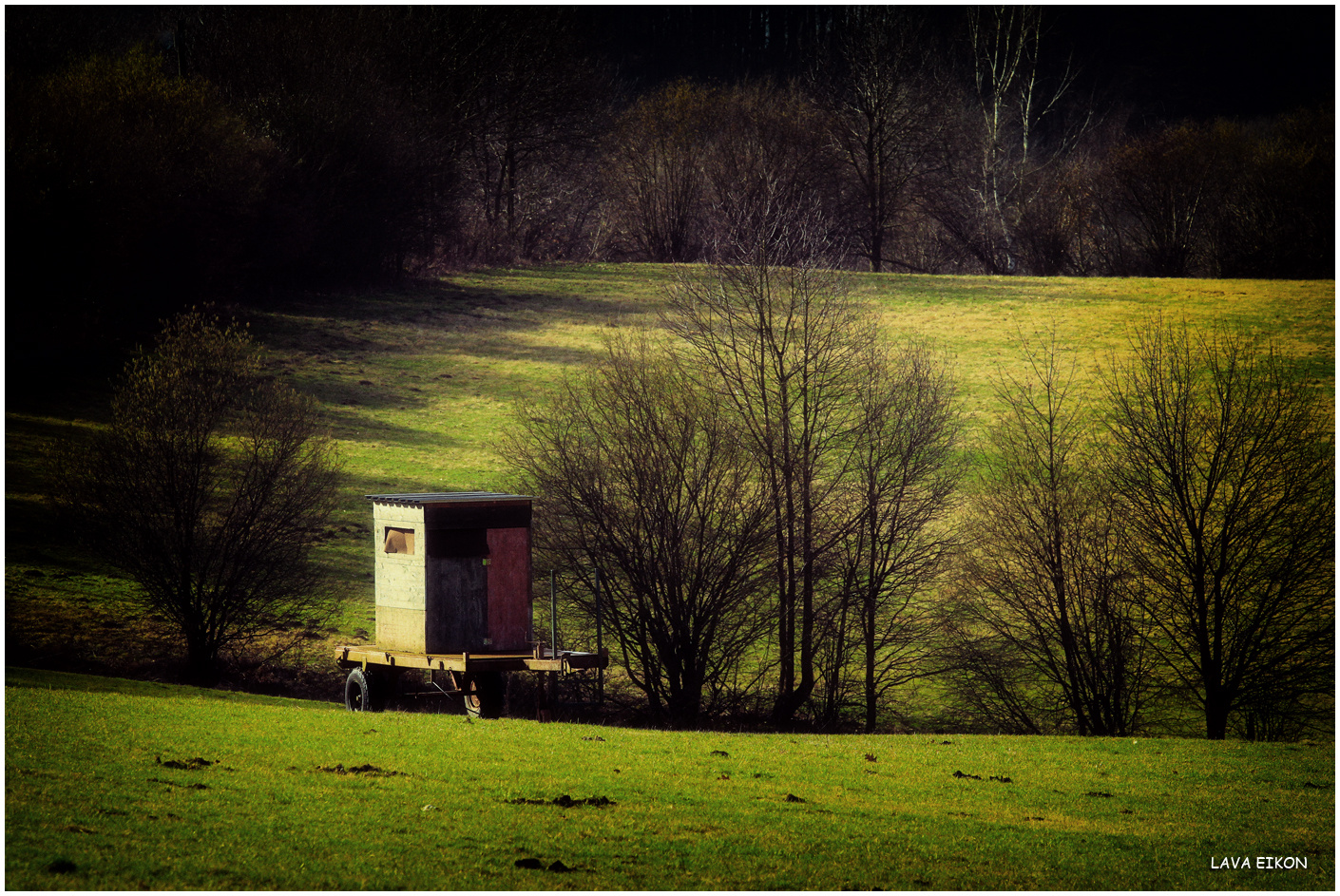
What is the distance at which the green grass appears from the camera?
1023 centimetres

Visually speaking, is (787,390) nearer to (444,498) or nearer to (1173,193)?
(444,498)

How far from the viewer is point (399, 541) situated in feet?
61.4


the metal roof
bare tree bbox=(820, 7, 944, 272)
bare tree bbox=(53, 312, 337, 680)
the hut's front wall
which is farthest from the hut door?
bare tree bbox=(820, 7, 944, 272)

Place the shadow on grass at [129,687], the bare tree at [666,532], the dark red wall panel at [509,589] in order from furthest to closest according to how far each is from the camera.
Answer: the bare tree at [666,532], the shadow on grass at [129,687], the dark red wall panel at [509,589]

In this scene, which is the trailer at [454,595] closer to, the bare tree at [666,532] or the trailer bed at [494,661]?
the trailer bed at [494,661]

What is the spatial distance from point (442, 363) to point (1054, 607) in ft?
88.7

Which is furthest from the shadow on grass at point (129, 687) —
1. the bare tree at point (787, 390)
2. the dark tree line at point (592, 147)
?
the dark tree line at point (592, 147)

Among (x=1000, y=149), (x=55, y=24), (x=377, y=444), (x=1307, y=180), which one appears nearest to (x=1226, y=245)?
(x=1307, y=180)

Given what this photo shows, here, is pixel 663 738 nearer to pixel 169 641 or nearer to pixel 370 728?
pixel 370 728

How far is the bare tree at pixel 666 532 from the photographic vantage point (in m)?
26.1

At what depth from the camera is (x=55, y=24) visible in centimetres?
4800

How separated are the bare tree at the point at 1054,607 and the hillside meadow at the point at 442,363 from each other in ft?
35.0

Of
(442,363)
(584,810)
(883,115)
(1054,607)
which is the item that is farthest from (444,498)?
(883,115)

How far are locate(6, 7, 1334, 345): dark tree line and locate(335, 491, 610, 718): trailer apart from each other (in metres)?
23.4
